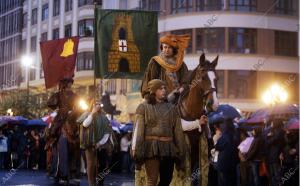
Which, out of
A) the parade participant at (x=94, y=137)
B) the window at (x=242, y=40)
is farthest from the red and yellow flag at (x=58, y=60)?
the window at (x=242, y=40)

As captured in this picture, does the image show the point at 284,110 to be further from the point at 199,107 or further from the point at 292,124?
the point at 199,107

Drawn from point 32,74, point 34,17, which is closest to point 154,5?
point 32,74

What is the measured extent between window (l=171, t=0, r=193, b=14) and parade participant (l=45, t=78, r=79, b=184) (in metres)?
32.2

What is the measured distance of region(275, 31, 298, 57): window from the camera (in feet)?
150

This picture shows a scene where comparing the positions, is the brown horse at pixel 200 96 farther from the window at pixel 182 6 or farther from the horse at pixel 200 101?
the window at pixel 182 6

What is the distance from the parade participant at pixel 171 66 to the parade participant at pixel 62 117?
4.65 m

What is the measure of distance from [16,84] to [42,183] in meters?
53.8

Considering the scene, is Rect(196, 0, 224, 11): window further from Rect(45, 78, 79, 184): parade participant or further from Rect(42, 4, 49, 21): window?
Rect(45, 78, 79, 184): parade participant

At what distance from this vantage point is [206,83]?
32.2ft

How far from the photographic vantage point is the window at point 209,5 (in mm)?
44844

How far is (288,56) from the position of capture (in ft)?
150

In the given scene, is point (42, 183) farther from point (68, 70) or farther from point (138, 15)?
point (138, 15)

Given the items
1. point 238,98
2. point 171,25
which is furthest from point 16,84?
point 238,98

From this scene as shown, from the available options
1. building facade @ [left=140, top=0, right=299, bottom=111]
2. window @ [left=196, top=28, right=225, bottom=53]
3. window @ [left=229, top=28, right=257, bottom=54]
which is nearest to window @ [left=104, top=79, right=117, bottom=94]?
building facade @ [left=140, top=0, right=299, bottom=111]
